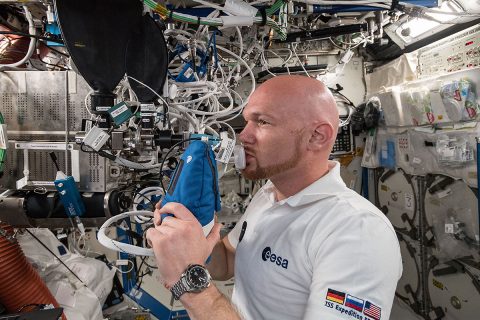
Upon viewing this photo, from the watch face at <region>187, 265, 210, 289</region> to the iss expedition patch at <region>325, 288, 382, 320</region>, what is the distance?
1.30ft

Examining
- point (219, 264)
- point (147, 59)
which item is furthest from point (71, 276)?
point (147, 59)

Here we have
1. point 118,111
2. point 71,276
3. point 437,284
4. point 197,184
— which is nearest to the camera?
point 197,184

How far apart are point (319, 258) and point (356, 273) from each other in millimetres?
137

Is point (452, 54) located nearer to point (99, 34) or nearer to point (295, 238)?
point (295, 238)

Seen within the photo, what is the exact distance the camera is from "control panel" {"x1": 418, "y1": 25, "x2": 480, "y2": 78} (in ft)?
9.04

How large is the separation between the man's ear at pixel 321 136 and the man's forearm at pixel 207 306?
0.74 meters

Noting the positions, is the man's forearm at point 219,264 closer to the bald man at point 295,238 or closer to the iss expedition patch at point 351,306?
the bald man at point 295,238

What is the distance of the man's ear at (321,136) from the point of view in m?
1.34

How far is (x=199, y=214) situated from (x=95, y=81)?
0.92 m

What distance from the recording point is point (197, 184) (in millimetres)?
1057

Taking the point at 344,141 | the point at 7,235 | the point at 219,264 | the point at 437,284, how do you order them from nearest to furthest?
the point at 219,264 < the point at 7,235 < the point at 437,284 < the point at 344,141

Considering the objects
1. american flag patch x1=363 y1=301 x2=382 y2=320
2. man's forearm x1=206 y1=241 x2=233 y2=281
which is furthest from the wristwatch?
man's forearm x1=206 y1=241 x2=233 y2=281

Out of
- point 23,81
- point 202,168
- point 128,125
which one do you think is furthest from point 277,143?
point 23,81

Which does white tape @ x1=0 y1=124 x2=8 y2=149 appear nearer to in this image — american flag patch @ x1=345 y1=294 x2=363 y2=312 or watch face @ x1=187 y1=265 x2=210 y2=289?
watch face @ x1=187 y1=265 x2=210 y2=289
